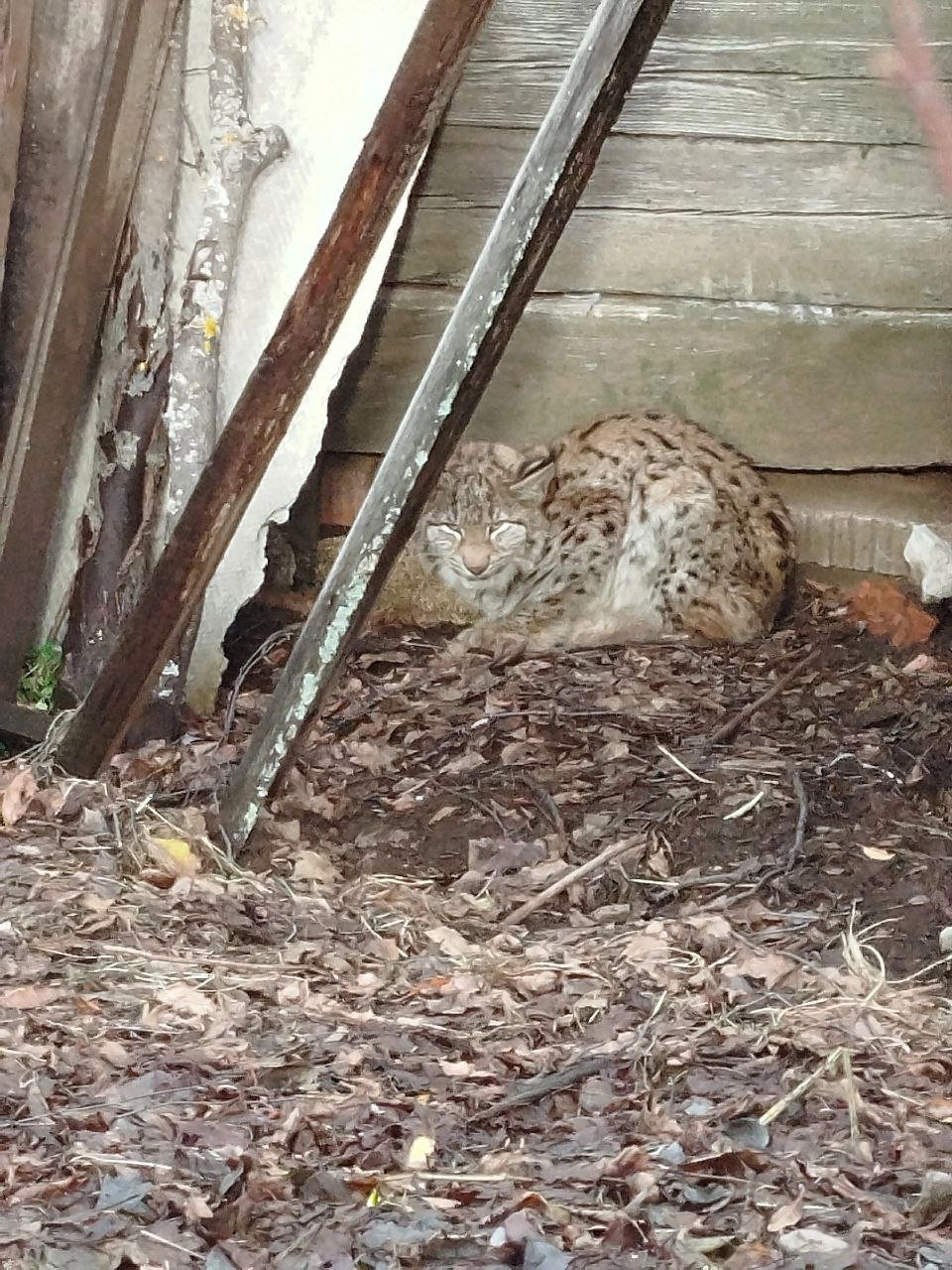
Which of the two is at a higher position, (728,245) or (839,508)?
(728,245)

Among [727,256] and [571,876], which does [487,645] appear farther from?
[571,876]

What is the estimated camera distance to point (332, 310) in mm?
3332

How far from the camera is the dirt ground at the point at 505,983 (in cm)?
211

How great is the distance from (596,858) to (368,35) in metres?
2.66

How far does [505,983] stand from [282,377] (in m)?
1.43

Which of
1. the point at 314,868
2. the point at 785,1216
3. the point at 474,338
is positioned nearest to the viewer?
the point at 785,1216

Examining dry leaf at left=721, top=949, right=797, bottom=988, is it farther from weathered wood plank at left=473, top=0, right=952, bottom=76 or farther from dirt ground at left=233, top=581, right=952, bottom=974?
weathered wood plank at left=473, top=0, right=952, bottom=76

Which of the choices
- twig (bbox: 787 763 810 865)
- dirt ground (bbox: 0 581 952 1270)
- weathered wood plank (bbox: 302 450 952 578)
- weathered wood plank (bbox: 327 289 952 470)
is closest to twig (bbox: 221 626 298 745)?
dirt ground (bbox: 0 581 952 1270)

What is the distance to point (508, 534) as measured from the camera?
17.5 feet

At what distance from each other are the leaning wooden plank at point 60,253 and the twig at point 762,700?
2.06 meters

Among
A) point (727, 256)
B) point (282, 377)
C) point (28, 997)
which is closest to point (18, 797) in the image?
point (28, 997)

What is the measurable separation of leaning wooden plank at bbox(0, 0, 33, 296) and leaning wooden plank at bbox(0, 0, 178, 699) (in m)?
0.08

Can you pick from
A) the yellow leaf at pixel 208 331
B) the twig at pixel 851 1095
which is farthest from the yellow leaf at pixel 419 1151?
the yellow leaf at pixel 208 331

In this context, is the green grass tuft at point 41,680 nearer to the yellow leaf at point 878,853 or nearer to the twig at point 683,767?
the twig at point 683,767
